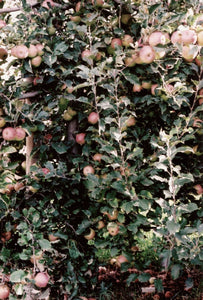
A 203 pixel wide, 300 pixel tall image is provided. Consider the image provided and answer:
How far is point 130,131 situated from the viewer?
216cm

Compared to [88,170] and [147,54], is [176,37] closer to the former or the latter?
[147,54]

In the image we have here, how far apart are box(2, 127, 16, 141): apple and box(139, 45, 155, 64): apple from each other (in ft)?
2.64

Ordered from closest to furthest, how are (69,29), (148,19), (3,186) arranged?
(3,186) < (148,19) < (69,29)

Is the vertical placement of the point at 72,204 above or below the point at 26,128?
below

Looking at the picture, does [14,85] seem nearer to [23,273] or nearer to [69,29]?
[69,29]

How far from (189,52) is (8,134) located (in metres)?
1.05

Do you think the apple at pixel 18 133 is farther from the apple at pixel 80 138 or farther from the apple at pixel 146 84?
the apple at pixel 146 84

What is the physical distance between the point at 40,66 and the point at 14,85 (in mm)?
206

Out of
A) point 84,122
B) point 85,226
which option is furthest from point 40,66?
point 85,226

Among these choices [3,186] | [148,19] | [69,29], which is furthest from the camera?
[69,29]

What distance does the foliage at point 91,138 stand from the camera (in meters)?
1.97

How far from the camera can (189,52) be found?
187cm

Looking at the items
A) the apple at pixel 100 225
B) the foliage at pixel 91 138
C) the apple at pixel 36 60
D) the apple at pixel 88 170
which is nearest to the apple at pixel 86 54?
the foliage at pixel 91 138

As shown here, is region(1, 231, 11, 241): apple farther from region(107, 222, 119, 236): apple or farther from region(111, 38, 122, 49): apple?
region(111, 38, 122, 49): apple
